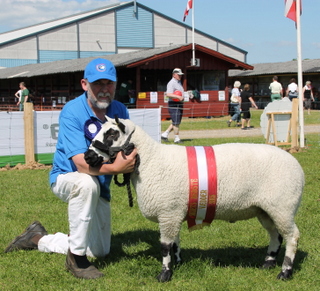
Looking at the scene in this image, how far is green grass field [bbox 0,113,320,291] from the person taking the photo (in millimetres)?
3893

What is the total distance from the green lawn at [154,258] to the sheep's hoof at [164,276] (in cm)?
5

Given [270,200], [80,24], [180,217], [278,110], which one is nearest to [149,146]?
[180,217]

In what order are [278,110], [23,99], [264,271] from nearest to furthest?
[264,271]
[278,110]
[23,99]

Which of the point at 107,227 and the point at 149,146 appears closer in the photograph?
the point at 149,146

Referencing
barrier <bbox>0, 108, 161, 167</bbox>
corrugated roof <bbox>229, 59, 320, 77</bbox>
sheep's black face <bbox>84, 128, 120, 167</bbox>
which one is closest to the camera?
sheep's black face <bbox>84, 128, 120, 167</bbox>

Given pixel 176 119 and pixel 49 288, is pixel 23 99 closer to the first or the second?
pixel 176 119

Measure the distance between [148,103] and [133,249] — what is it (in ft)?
64.6

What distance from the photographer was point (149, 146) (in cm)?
398

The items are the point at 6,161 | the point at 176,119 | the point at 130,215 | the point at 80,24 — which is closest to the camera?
the point at 130,215

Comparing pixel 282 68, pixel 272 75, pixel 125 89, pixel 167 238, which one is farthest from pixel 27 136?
pixel 282 68

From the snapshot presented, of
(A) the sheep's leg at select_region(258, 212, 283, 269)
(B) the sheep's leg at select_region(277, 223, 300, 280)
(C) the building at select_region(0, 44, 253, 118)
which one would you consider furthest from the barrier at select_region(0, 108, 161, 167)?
(C) the building at select_region(0, 44, 253, 118)

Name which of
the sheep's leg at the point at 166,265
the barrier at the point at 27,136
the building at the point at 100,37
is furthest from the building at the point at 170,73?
the sheep's leg at the point at 166,265

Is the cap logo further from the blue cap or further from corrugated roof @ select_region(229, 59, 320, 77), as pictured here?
corrugated roof @ select_region(229, 59, 320, 77)

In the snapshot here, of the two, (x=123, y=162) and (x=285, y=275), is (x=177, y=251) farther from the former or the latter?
(x=123, y=162)
